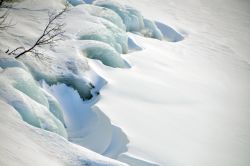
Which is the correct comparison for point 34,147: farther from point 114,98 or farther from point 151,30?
point 151,30

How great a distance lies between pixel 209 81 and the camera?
975cm

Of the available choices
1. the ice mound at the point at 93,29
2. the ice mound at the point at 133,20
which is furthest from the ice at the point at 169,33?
the ice mound at the point at 93,29

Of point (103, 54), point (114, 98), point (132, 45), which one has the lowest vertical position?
point (132, 45)

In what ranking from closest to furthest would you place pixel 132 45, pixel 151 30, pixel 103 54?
pixel 103 54
pixel 132 45
pixel 151 30

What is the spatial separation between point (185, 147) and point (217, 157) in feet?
1.90

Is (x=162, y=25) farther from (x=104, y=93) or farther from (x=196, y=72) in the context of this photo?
(x=104, y=93)

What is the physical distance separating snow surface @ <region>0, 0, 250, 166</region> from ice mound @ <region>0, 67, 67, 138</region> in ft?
0.04

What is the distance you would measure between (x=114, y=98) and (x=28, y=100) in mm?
2265

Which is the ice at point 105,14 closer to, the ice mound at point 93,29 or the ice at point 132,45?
the ice mound at point 93,29

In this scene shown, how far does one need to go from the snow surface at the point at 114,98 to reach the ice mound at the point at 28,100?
0.5 inches

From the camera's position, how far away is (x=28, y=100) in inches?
194

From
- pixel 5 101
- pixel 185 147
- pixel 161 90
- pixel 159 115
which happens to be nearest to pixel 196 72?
pixel 161 90

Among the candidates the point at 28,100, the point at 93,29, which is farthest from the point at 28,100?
the point at 93,29

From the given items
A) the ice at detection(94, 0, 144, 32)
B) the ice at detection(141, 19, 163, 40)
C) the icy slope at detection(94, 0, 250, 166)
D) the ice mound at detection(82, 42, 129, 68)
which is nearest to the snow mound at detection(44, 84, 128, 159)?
the icy slope at detection(94, 0, 250, 166)
